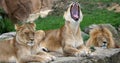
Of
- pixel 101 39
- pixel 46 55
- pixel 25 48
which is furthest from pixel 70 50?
pixel 101 39

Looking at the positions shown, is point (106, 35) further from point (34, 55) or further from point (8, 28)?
point (8, 28)

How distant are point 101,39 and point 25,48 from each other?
2.93m

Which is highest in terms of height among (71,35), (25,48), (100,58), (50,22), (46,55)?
(50,22)

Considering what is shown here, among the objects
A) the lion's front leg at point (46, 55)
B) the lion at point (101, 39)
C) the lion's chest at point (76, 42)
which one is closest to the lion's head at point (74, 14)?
the lion's chest at point (76, 42)

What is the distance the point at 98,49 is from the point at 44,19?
11358 mm

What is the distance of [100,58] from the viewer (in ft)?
34.4

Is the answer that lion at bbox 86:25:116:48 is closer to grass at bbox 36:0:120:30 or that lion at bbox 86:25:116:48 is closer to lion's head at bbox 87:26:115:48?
lion's head at bbox 87:26:115:48

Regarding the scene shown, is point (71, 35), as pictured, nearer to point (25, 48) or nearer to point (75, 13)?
point (75, 13)

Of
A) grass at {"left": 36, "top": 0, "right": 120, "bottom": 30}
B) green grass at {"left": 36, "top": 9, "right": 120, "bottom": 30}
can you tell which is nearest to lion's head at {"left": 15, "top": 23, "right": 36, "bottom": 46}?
grass at {"left": 36, "top": 0, "right": 120, "bottom": 30}

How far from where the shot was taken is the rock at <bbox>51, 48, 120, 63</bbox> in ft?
32.6

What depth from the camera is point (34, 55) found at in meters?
9.73

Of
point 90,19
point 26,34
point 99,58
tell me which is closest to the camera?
point 26,34

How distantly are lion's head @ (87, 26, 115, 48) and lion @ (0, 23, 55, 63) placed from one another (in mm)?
2500

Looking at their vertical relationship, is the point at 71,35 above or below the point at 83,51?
above
